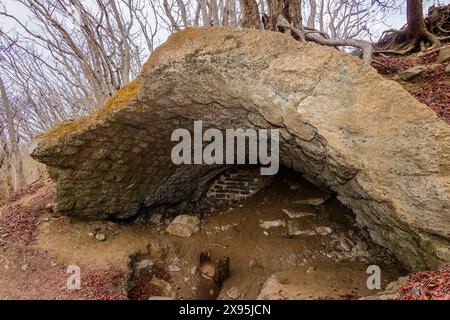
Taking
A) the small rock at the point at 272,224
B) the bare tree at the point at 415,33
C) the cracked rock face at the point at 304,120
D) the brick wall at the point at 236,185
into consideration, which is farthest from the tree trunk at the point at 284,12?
the small rock at the point at 272,224

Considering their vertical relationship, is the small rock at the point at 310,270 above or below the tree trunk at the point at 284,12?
below

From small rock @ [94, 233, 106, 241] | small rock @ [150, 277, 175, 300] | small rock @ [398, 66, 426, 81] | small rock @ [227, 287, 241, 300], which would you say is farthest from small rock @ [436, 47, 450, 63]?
small rock @ [94, 233, 106, 241]

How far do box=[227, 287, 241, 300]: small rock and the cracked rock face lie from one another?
180 centimetres

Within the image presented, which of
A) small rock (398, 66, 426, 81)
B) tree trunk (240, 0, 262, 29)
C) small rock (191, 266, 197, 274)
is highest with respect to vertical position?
tree trunk (240, 0, 262, 29)

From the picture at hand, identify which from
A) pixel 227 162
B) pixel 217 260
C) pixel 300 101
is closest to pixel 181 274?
pixel 217 260

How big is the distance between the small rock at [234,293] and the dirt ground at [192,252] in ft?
0.15

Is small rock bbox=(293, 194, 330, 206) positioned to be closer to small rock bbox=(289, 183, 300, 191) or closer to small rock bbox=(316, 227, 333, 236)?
small rock bbox=(289, 183, 300, 191)

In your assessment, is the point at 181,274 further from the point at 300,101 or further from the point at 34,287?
the point at 300,101

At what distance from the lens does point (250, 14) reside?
4.37 metres

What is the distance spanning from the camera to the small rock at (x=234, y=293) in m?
3.71

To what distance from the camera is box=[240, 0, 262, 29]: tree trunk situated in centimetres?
435

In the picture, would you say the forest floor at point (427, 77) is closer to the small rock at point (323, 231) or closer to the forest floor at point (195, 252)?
the forest floor at point (195, 252)

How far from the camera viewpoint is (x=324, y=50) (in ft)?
8.09
